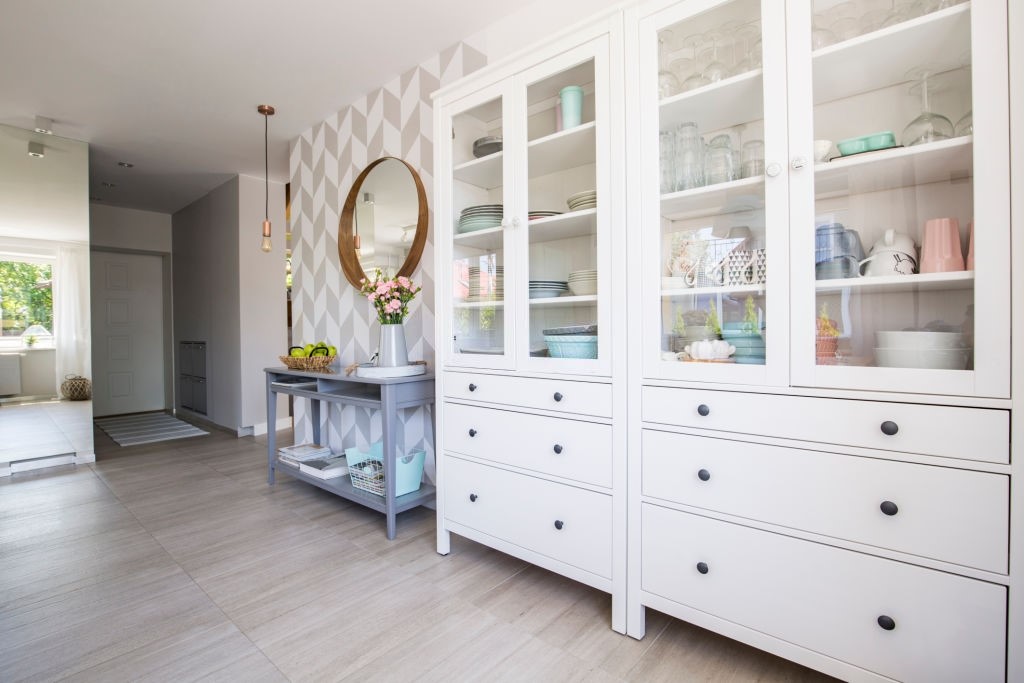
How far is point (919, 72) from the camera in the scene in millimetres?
1204

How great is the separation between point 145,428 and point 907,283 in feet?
21.9

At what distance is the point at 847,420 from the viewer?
3.89 ft

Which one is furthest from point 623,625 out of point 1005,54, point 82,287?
point 82,287

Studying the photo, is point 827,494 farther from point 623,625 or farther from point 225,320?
point 225,320

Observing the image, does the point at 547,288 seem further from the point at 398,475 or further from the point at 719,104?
the point at 398,475

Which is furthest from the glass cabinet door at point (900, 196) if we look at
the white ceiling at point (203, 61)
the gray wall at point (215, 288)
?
the gray wall at point (215, 288)

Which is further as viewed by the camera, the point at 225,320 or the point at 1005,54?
the point at 225,320

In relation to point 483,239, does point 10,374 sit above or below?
below

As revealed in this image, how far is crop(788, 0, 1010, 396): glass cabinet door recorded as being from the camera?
103 cm

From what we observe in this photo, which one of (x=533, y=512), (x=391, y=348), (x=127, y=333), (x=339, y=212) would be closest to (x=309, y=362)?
(x=391, y=348)

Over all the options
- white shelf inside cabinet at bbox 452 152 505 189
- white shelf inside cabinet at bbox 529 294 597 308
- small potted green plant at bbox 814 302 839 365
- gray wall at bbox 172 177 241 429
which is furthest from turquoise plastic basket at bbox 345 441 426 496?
gray wall at bbox 172 177 241 429

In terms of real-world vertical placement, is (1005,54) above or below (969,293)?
above

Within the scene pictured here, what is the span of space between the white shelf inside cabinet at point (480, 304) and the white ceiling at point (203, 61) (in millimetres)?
1544

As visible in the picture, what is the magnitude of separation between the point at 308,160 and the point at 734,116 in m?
3.48
